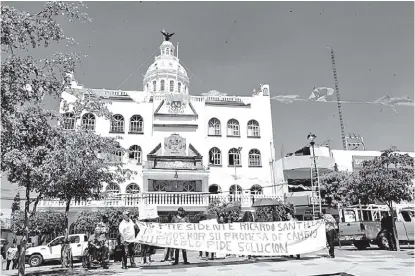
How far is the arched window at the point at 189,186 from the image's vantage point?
1134 inches

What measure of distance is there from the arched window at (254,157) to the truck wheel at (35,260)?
62.8 feet

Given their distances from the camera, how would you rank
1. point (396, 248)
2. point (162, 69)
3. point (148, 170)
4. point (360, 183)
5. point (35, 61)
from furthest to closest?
point (162, 69) → point (148, 170) → point (360, 183) → point (396, 248) → point (35, 61)

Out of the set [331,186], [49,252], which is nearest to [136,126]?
[49,252]

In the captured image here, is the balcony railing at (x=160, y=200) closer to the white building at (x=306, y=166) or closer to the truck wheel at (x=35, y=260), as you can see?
the white building at (x=306, y=166)

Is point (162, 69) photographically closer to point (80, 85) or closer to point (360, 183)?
point (80, 85)

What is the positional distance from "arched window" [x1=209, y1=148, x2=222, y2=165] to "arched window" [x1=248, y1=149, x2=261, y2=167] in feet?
8.62

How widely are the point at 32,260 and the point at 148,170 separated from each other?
12317 mm

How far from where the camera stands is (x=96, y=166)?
11953 millimetres

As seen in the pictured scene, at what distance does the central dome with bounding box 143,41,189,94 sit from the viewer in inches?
1465

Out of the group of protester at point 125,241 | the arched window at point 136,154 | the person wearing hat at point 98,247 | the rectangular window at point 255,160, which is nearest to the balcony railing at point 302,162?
the rectangular window at point 255,160

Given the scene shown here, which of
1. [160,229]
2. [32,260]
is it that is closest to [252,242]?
[160,229]

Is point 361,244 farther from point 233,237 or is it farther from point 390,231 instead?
point 233,237

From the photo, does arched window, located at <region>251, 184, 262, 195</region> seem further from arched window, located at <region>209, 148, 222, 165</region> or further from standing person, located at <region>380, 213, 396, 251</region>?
standing person, located at <region>380, 213, 396, 251</region>

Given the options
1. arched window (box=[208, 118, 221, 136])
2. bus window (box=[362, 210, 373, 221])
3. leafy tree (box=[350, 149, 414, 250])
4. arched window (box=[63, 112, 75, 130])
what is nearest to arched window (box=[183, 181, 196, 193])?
arched window (box=[208, 118, 221, 136])
